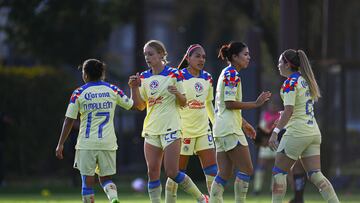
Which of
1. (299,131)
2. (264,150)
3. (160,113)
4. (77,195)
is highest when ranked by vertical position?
(160,113)

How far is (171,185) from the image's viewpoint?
1376 cm

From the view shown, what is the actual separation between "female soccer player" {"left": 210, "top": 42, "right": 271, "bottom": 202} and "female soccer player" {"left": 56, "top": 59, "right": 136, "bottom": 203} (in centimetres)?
119

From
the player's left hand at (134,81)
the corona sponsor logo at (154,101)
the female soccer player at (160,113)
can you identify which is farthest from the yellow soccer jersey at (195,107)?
the player's left hand at (134,81)

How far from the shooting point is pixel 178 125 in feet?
43.5

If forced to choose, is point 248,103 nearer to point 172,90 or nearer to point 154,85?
point 172,90

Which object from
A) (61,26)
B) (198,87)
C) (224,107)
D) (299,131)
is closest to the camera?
(299,131)

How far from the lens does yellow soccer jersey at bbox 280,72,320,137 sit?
12.8 meters

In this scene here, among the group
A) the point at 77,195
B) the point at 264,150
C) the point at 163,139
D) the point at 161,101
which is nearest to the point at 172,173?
the point at 163,139

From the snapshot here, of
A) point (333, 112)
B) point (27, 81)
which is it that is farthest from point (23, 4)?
point (333, 112)

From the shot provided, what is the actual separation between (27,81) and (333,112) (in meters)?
8.24

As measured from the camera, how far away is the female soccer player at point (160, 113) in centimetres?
1316

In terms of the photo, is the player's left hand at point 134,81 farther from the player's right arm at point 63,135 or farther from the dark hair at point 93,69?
the player's right arm at point 63,135

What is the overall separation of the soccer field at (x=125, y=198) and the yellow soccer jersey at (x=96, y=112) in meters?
5.06

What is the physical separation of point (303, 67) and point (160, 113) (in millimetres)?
1877
